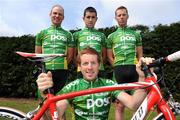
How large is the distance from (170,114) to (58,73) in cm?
304

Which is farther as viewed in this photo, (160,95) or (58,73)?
(58,73)

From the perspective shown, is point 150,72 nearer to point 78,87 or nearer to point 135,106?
point 135,106

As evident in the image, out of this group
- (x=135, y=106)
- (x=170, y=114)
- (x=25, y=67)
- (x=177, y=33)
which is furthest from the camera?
(x=25, y=67)

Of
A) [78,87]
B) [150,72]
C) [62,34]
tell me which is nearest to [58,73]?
[62,34]

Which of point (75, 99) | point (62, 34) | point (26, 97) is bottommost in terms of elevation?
point (26, 97)

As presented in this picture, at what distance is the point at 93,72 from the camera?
408 cm

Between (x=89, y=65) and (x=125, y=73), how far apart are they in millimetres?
2865

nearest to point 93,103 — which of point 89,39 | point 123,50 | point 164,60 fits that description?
point 164,60

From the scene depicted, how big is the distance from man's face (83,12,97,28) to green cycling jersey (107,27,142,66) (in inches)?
15.7

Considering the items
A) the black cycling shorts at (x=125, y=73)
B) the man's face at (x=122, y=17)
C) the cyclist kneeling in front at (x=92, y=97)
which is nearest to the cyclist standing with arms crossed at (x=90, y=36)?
the black cycling shorts at (x=125, y=73)

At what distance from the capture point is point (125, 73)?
270 inches

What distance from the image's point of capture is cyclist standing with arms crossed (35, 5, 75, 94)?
258 inches

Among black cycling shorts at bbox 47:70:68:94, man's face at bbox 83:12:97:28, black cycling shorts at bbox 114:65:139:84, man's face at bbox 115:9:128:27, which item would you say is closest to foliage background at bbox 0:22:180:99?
man's face at bbox 115:9:128:27

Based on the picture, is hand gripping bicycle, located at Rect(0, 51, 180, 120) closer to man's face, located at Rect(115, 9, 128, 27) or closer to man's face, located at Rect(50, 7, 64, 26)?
man's face, located at Rect(50, 7, 64, 26)
